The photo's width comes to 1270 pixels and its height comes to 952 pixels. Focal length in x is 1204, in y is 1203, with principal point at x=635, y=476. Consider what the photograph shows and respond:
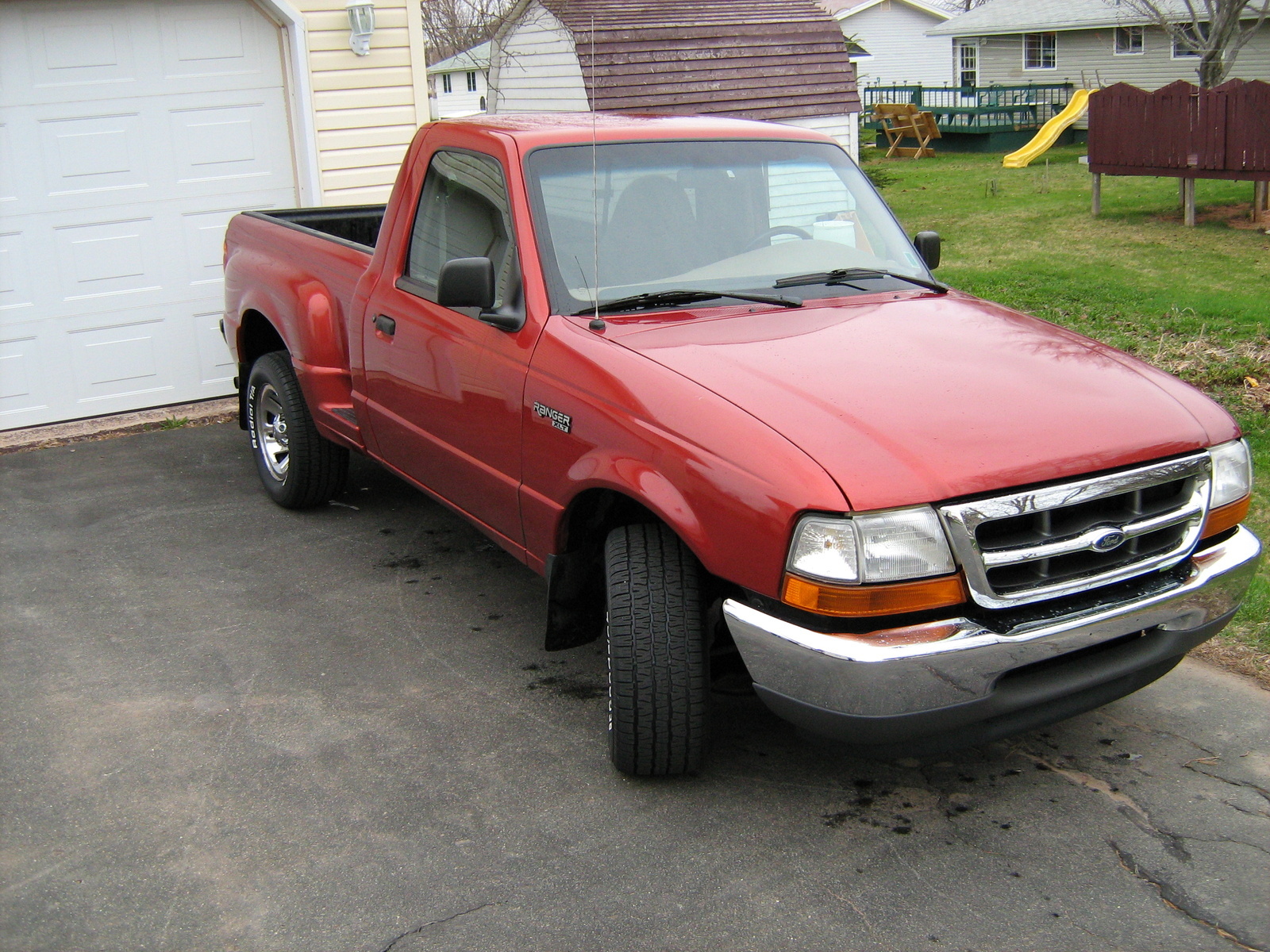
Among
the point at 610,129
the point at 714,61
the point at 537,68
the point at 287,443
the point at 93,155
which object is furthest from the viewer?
the point at 537,68

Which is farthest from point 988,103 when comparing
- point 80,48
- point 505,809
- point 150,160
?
point 505,809

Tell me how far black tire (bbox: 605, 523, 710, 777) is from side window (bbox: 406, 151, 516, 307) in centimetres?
121

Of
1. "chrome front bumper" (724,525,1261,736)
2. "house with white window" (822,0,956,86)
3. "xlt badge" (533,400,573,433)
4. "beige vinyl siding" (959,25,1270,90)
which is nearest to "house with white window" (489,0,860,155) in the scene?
"xlt badge" (533,400,573,433)

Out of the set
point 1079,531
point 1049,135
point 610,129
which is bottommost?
point 1079,531

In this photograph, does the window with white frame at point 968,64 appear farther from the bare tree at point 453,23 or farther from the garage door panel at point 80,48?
the garage door panel at point 80,48

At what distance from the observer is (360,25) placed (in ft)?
28.6

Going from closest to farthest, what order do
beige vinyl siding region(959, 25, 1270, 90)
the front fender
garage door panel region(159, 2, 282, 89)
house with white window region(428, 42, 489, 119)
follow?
1. the front fender
2. garage door panel region(159, 2, 282, 89)
3. beige vinyl siding region(959, 25, 1270, 90)
4. house with white window region(428, 42, 489, 119)

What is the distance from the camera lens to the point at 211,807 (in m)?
3.64

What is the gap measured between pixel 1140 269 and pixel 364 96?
7.66m

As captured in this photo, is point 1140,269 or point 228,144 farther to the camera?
point 1140,269

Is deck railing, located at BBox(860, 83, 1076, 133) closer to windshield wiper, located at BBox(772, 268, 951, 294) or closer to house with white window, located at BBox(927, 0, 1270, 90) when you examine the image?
house with white window, located at BBox(927, 0, 1270, 90)

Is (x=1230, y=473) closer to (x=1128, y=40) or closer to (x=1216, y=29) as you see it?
(x=1216, y=29)

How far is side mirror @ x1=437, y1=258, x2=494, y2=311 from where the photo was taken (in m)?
3.98

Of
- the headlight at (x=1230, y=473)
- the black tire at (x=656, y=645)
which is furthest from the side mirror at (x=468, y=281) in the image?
the headlight at (x=1230, y=473)
